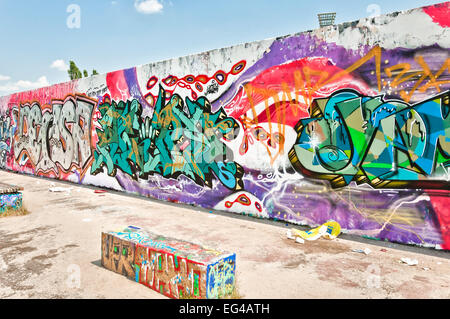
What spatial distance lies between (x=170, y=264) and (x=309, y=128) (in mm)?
3629

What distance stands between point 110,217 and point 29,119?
9.76m

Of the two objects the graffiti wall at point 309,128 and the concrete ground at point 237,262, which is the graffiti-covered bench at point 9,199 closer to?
the concrete ground at point 237,262

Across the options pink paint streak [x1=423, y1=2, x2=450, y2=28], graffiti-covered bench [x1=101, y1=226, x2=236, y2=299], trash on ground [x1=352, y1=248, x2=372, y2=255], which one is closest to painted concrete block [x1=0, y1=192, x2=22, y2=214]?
graffiti-covered bench [x1=101, y1=226, x2=236, y2=299]

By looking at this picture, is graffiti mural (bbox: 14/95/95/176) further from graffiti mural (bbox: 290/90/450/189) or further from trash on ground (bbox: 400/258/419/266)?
trash on ground (bbox: 400/258/419/266)

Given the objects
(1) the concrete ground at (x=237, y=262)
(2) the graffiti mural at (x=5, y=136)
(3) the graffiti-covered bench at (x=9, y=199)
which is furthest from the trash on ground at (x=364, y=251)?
(2) the graffiti mural at (x=5, y=136)

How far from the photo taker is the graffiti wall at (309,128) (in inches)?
183

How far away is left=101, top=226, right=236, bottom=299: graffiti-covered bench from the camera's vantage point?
9.71 feet

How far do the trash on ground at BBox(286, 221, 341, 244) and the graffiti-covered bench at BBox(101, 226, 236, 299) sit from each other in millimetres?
2344

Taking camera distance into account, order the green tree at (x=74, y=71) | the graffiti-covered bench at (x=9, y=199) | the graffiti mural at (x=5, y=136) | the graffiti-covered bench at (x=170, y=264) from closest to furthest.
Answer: the graffiti-covered bench at (x=170, y=264) → the graffiti-covered bench at (x=9, y=199) → the graffiti mural at (x=5, y=136) → the green tree at (x=74, y=71)

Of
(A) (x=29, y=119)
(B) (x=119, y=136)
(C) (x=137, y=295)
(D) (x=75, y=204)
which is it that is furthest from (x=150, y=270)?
(A) (x=29, y=119)

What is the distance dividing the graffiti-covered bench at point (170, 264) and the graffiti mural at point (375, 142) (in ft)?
9.95

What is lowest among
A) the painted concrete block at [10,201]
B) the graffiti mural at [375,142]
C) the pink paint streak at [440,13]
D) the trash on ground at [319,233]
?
the trash on ground at [319,233]

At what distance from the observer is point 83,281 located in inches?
140
